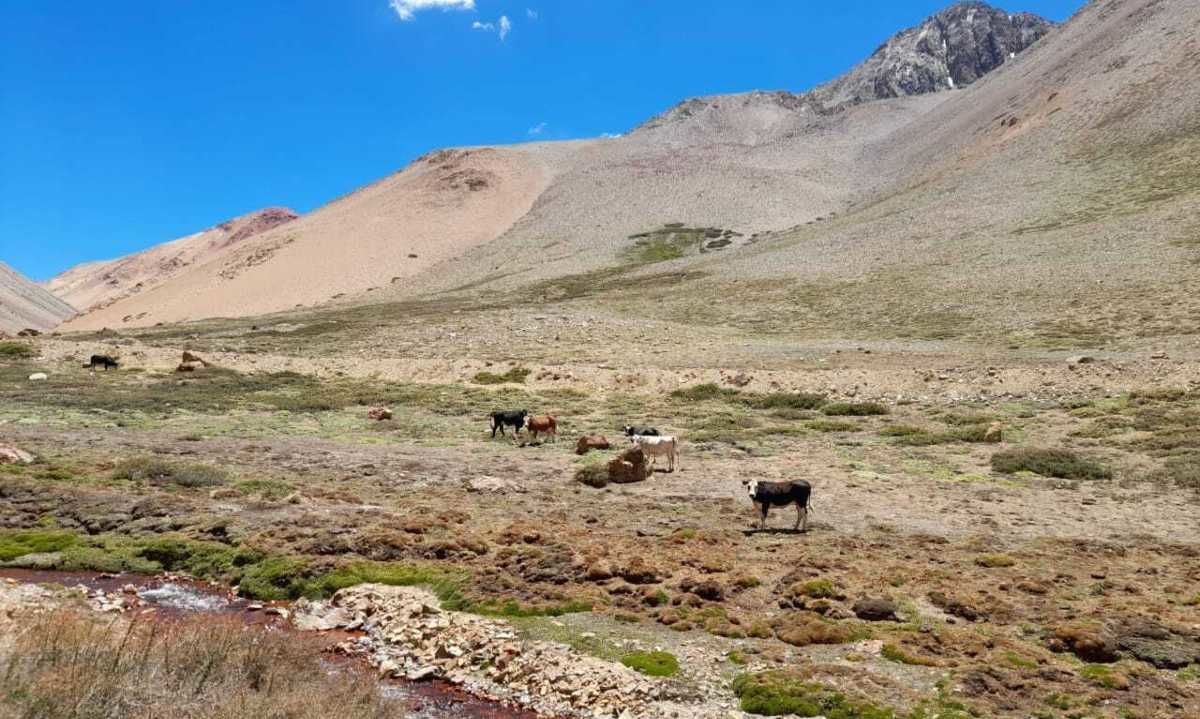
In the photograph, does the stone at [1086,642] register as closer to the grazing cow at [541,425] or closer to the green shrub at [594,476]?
the green shrub at [594,476]

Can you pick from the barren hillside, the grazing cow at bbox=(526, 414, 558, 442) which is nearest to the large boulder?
the grazing cow at bbox=(526, 414, 558, 442)

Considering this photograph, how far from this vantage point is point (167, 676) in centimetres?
813

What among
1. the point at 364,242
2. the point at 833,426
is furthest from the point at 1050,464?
the point at 364,242

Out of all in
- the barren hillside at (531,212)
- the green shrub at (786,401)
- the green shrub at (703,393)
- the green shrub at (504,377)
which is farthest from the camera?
the barren hillside at (531,212)

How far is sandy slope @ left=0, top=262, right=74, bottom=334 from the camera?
366 feet

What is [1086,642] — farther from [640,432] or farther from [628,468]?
[640,432]

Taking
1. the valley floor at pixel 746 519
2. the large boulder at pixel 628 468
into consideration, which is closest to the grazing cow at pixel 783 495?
the valley floor at pixel 746 519

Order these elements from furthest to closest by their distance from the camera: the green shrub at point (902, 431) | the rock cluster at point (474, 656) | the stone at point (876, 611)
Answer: the green shrub at point (902, 431) < the stone at point (876, 611) < the rock cluster at point (474, 656)

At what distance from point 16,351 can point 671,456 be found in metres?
41.4

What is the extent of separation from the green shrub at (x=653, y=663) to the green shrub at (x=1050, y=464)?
46.4ft

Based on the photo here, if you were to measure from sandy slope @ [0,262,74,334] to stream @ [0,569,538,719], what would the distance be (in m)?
106

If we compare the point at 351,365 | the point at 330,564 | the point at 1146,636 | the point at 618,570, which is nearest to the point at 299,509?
the point at 330,564

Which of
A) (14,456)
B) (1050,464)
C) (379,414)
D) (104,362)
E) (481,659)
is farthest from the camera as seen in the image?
(104,362)

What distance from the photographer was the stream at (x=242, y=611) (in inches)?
359
